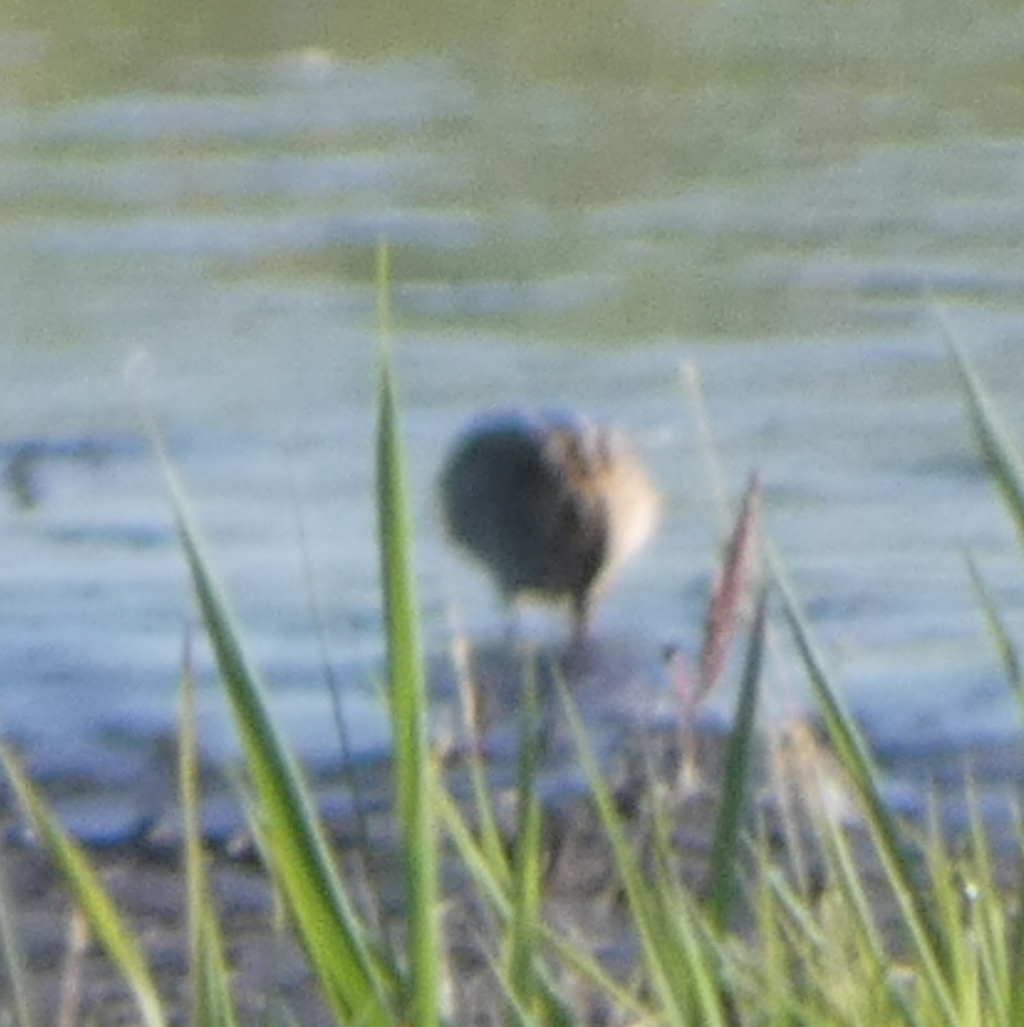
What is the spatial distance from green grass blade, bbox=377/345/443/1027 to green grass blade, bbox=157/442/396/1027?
0.10ft

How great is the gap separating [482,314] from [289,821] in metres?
7.19

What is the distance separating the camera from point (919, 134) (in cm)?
1141

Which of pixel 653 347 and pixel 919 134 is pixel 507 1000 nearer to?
pixel 653 347

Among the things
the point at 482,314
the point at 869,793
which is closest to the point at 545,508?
the point at 482,314

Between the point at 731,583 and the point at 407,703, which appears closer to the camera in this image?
the point at 407,703

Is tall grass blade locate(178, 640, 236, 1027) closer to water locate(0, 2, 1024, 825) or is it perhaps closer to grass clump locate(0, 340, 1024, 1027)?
grass clump locate(0, 340, 1024, 1027)

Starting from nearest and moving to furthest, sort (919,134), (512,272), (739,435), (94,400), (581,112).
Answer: (739,435), (94,400), (512,272), (919,134), (581,112)

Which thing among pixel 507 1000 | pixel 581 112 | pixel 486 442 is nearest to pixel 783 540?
pixel 486 442

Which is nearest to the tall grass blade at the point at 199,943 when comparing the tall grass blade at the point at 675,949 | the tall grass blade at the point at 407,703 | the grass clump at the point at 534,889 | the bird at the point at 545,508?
the grass clump at the point at 534,889

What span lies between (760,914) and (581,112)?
1019 centimetres

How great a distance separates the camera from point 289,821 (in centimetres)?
181

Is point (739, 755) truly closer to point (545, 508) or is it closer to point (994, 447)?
point (994, 447)

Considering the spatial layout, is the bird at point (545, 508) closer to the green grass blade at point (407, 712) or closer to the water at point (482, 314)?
the water at point (482, 314)

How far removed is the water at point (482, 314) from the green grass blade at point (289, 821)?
0.65m
